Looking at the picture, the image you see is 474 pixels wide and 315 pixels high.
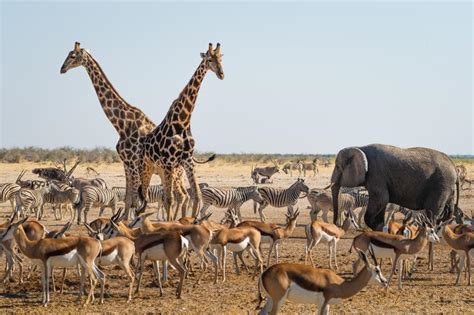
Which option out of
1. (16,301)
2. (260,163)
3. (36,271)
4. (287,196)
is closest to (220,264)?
(36,271)

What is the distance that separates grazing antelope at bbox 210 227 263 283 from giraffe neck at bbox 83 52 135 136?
519 centimetres

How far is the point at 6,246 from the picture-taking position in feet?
Result: 41.6

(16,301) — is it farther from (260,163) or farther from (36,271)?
(260,163)

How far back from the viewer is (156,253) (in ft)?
39.0

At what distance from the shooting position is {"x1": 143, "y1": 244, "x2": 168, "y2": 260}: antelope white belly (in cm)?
1184

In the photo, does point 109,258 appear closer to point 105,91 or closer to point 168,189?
point 168,189

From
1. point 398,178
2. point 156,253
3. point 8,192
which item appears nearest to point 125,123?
point 398,178

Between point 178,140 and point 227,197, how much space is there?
267 inches

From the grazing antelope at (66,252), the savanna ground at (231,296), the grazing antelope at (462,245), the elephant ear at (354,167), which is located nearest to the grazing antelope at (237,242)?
the savanna ground at (231,296)

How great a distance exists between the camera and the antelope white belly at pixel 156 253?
1184 centimetres

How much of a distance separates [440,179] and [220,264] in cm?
586

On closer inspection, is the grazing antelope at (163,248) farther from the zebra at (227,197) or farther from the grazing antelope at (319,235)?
the zebra at (227,197)

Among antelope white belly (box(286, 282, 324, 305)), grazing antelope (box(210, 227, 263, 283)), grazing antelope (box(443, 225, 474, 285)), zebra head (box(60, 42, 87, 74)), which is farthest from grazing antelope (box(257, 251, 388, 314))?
zebra head (box(60, 42, 87, 74))

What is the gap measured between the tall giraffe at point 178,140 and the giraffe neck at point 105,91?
3.89ft
